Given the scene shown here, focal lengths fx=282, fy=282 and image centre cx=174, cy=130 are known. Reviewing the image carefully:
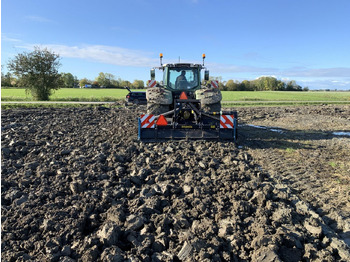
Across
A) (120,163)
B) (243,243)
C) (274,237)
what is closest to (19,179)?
(120,163)

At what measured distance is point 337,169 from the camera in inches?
252

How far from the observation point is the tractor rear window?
9777 mm

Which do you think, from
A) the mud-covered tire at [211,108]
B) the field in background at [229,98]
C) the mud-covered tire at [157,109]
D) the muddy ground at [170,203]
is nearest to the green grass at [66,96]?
the field in background at [229,98]

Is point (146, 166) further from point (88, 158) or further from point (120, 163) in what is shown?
point (88, 158)

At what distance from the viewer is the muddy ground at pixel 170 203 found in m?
3.26

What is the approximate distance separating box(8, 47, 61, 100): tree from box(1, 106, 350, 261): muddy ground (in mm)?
21961

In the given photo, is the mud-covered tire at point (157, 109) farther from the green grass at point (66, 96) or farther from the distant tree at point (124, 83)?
the distant tree at point (124, 83)

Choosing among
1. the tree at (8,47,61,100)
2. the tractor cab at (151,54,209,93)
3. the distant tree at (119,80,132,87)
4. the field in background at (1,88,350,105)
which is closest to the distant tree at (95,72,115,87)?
the distant tree at (119,80,132,87)

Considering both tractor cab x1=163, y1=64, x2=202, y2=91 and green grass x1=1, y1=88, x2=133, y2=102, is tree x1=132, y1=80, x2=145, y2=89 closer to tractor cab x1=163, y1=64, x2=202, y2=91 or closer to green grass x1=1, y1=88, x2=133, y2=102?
green grass x1=1, y1=88, x2=133, y2=102

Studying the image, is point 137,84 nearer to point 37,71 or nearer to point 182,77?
point 37,71

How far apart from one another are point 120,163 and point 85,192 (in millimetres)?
1536

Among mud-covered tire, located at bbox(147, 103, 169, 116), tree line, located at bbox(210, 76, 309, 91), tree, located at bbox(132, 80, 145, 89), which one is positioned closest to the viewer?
mud-covered tire, located at bbox(147, 103, 169, 116)

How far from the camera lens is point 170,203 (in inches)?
172

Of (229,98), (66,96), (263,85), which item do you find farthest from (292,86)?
(66,96)
